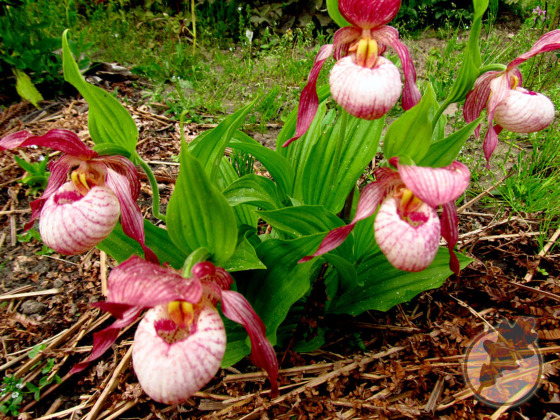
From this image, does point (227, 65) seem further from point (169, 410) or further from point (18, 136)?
point (169, 410)

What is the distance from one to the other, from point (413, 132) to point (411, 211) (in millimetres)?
285

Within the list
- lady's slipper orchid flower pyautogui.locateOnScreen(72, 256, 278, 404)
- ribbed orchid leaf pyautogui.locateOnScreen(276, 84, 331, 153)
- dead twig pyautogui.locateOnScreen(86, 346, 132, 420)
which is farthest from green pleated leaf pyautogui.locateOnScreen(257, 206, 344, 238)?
dead twig pyautogui.locateOnScreen(86, 346, 132, 420)

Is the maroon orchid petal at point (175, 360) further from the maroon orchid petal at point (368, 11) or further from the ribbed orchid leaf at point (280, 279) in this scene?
the maroon orchid petal at point (368, 11)

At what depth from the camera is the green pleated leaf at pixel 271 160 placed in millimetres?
1528

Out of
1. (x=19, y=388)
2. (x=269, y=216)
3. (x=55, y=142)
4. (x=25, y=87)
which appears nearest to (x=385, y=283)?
(x=269, y=216)

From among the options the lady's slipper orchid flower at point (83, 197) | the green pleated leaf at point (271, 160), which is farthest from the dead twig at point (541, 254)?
the lady's slipper orchid flower at point (83, 197)

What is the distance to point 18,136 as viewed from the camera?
3.71 ft

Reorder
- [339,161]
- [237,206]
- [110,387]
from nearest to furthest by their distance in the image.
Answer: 1. [110,387]
2. [339,161]
3. [237,206]

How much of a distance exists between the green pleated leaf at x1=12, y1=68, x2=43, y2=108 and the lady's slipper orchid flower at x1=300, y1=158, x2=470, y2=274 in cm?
288

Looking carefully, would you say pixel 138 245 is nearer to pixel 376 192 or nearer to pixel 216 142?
pixel 216 142

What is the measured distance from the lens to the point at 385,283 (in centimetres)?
155

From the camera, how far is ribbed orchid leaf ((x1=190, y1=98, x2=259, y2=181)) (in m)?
1.35

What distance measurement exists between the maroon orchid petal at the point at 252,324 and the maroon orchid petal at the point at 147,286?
0.14 m

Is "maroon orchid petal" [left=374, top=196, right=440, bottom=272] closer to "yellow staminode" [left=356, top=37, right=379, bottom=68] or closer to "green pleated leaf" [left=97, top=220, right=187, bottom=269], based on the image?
"yellow staminode" [left=356, top=37, right=379, bottom=68]
